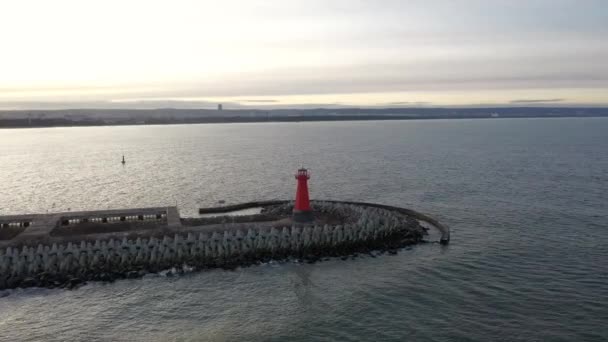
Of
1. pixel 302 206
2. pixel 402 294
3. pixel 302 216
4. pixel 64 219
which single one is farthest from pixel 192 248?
pixel 402 294

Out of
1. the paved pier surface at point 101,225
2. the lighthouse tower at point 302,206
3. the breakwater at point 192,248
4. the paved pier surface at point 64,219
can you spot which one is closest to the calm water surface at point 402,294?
the breakwater at point 192,248

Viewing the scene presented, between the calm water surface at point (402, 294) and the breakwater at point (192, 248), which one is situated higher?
the breakwater at point (192, 248)

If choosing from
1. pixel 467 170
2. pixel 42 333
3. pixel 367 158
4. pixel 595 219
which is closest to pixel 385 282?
pixel 42 333

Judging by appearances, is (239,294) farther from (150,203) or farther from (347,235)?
(150,203)

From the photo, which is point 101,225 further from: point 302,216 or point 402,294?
point 402,294

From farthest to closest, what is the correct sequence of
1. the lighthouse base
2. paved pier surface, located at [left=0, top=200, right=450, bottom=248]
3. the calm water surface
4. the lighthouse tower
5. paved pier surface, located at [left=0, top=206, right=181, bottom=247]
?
the lighthouse base < the lighthouse tower < paved pier surface, located at [left=0, top=206, right=181, bottom=247] < paved pier surface, located at [left=0, top=200, right=450, bottom=248] < the calm water surface

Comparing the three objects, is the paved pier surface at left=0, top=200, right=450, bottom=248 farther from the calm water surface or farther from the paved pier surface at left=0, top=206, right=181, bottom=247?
the calm water surface

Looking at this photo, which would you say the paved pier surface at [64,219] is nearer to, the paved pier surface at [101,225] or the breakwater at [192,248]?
the paved pier surface at [101,225]

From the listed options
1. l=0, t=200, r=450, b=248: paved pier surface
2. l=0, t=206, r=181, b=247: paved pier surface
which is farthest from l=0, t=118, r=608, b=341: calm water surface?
l=0, t=206, r=181, b=247: paved pier surface
